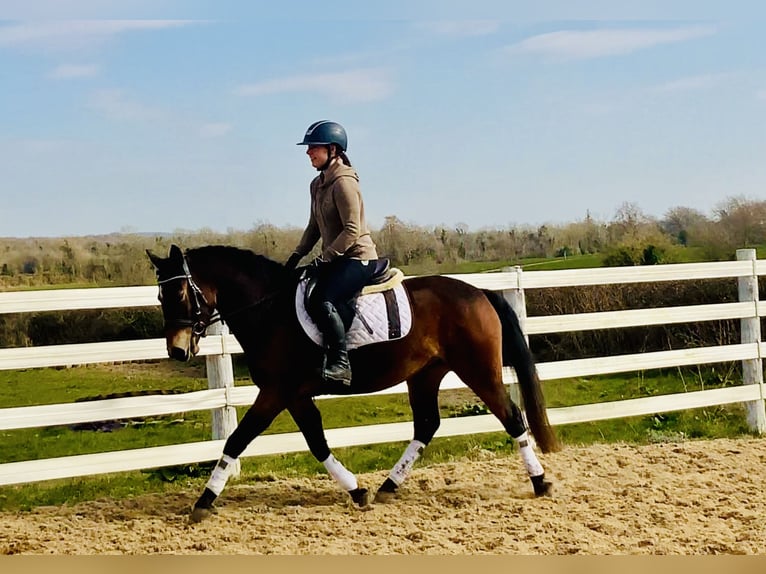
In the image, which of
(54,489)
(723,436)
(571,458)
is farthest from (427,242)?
(723,436)

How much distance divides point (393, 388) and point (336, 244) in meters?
1.49

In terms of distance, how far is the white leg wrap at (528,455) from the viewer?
466cm

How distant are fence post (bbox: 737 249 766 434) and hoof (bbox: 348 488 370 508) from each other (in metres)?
3.71

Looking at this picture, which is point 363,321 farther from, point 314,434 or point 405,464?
point 405,464

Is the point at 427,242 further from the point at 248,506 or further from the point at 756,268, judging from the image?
the point at 756,268

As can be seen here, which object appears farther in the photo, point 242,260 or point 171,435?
point 171,435

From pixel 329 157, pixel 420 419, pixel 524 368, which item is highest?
pixel 329 157

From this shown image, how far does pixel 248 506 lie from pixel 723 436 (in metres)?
3.88

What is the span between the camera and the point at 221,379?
5082mm

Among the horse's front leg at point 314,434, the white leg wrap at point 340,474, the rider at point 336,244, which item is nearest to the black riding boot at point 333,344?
the rider at point 336,244

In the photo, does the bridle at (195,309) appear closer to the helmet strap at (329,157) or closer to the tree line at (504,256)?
the tree line at (504,256)

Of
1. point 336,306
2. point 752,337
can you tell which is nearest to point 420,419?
point 336,306

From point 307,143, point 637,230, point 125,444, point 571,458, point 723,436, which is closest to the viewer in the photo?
point 307,143

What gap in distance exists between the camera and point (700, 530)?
4324 millimetres
